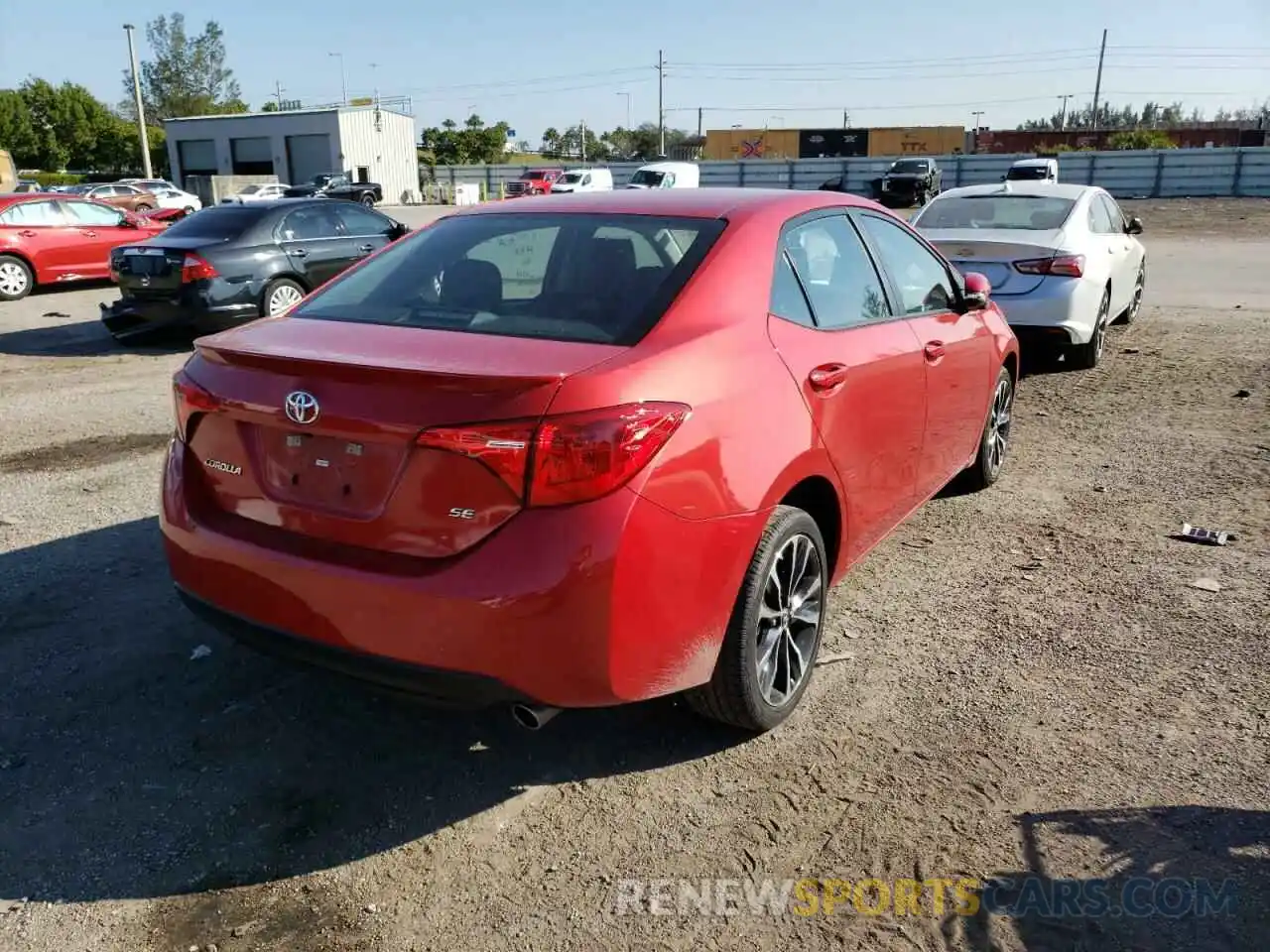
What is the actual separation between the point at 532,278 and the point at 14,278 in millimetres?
14179

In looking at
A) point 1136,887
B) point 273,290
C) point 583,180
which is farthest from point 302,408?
point 583,180

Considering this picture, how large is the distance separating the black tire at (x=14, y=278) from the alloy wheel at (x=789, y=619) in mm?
14898

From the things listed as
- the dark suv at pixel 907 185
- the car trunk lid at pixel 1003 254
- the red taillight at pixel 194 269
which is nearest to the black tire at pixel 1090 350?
the car trunk lid at pixel 1003 254

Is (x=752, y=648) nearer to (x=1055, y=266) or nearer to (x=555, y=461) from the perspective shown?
(x=555, y=461)

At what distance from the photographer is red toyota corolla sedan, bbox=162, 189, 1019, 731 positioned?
97.7 inches

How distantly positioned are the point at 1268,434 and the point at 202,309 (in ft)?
30.6

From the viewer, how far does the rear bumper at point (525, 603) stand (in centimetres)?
246

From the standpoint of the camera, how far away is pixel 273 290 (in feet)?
35.0

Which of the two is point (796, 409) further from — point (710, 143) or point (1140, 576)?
point (710, 143)

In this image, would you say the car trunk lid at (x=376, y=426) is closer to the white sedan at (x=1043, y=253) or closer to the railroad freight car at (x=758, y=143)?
the white sedan at (x=1043, y=253)

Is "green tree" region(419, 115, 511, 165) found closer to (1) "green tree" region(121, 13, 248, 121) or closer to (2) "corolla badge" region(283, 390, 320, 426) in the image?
(1) "green tree" region(121, 13, 248, 121)

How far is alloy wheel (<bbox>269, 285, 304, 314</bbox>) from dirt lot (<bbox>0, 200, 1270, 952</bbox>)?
6.01 metres

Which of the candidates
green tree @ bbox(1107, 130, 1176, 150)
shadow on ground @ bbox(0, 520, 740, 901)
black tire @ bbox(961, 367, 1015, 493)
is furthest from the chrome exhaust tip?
green tree @ bbox(1107, 130, 1176, 150)

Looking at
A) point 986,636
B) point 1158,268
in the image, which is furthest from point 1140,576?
point 1158,268
